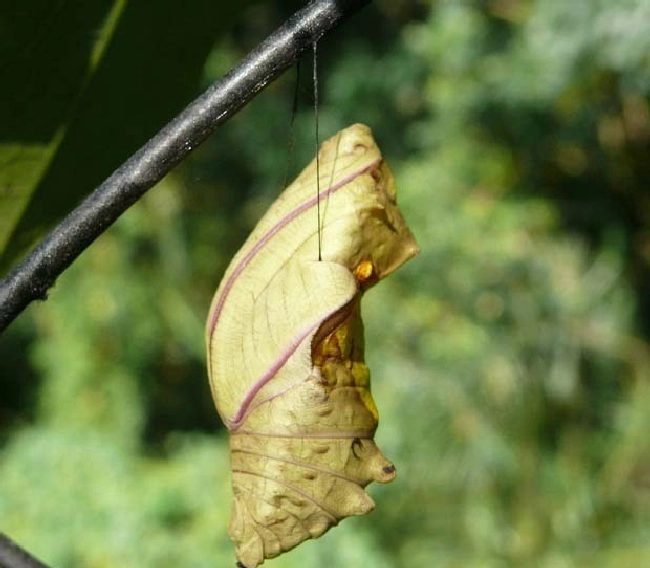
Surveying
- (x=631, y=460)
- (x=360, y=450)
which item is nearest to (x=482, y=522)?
(x=631, y=460)

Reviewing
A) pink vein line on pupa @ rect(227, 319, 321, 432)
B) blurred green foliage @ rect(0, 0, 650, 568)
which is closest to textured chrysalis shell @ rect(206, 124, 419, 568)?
pink vein line on pupa @ rect(227, 319, 321, 432)

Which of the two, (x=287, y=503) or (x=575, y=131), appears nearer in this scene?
(x=287, y=503)

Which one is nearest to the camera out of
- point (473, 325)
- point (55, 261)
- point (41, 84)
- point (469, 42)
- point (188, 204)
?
point (55, 261)

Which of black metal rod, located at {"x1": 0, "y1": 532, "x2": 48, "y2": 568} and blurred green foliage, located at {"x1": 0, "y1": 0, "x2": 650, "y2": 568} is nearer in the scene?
black metal rod, located at {"x1": 0, "y1": 532, "x2": 48, "y2": 568}

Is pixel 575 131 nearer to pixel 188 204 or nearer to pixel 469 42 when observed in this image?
pixel 469 42

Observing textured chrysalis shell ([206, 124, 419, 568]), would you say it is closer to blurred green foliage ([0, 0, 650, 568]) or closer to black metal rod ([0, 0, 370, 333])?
black metal rod ([0, 0, 370, 333])
